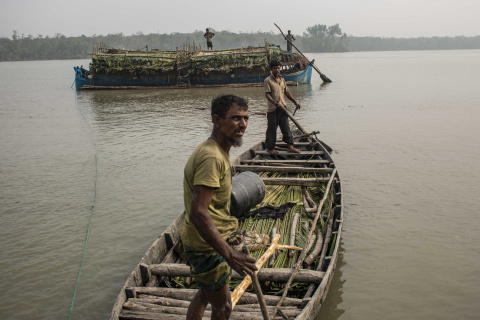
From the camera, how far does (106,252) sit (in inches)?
208

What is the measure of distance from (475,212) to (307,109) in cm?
1071

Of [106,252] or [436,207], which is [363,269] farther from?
[106,252]

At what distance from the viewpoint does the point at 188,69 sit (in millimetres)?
25859

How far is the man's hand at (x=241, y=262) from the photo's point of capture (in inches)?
89.5

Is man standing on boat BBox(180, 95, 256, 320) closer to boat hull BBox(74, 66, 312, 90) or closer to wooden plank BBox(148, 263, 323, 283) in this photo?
wooden plank BBox(148, 263, 323, 283)

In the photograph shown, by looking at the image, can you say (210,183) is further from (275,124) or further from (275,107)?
(275,124)

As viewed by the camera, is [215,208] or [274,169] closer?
[215,208]

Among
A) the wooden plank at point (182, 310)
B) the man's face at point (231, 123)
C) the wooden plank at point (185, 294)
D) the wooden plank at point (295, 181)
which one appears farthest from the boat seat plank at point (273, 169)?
the man's face at point (231, 123)

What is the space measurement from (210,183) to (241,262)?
49 cm

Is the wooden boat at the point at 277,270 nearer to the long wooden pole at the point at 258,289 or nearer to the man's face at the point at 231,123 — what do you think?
the long wooden pole at the point at 258,289

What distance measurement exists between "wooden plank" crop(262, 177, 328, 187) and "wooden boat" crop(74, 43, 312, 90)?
1934cm

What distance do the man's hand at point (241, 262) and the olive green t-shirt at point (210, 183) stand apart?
0.54 ft

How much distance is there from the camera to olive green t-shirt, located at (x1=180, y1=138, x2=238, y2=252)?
2186 mm

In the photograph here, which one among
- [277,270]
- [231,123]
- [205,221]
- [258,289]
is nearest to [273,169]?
[277,270]
